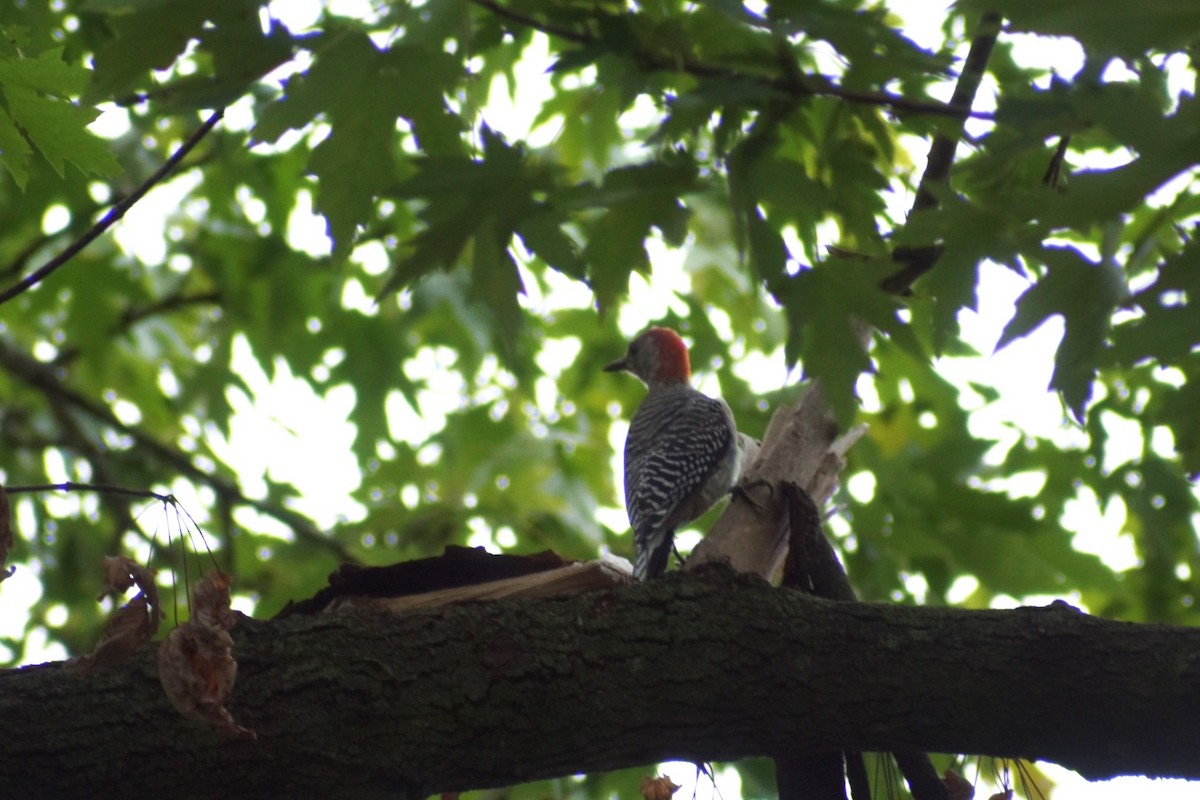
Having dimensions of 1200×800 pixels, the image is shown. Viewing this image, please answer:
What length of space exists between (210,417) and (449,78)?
4818 millimetres

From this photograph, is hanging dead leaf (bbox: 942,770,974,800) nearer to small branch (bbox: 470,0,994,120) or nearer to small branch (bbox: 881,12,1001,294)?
small branch (bbox: 881,12,1001,294)

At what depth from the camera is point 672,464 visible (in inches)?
225

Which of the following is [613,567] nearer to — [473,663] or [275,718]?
[473,663]

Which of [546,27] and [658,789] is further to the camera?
[658,789]

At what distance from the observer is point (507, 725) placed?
261 cm

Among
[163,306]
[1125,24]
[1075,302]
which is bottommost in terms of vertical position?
[1075,302]

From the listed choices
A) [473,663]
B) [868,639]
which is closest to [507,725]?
[473,663]

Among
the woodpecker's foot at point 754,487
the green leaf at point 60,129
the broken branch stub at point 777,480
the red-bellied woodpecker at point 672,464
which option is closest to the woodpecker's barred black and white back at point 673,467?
the red-bellied woodpecker at point 672,464

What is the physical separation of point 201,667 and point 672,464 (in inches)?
140

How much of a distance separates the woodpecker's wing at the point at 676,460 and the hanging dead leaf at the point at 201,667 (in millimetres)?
3094

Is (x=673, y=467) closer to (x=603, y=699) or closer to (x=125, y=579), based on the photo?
(x=603, y=699)

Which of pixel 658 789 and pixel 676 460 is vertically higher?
pixel 676 460

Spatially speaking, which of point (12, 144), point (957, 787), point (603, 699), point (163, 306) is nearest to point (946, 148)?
point (957, 787)

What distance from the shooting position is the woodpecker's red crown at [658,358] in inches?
275
